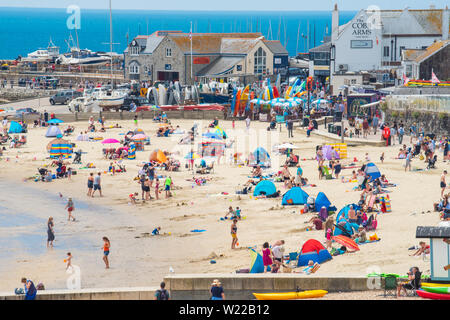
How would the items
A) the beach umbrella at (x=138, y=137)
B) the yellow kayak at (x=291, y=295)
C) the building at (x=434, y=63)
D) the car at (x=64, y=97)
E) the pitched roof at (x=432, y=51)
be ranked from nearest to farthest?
1. the yellow kayak at (x=291, y=295)
2. the beach umbrella at (x=138, y=137)
3. the building at (x=434, y=63)
4. the pitched roof at (x=432, y=51)
5. the car at (x=64, y=97)

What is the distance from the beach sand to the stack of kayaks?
5.65ft

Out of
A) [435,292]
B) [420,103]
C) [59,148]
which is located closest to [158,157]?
[59,148]

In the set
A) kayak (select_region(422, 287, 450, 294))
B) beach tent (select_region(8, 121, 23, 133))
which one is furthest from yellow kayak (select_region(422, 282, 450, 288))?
beach tent (select_region(8, 121, 23, 133))

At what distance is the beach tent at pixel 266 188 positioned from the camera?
3158 centimetres

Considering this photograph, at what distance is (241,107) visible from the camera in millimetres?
56062

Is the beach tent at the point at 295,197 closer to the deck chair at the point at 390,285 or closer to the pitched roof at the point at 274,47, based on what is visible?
the deck chair at the point at 390,285

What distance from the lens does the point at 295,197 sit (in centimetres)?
2950

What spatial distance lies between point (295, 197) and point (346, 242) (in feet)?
24.0

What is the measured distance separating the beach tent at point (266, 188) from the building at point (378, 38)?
4063cm

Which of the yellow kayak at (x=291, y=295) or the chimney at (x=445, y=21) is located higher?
the chimney at (x=445, y=21)

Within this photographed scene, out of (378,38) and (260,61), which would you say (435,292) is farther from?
(260,61)

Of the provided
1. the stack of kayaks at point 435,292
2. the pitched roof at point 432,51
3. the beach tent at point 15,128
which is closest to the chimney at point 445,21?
the pitched roof at point 432,51

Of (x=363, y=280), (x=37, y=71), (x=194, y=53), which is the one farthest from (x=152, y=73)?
(x=363, y=280)

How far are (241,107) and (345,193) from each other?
25465mm
